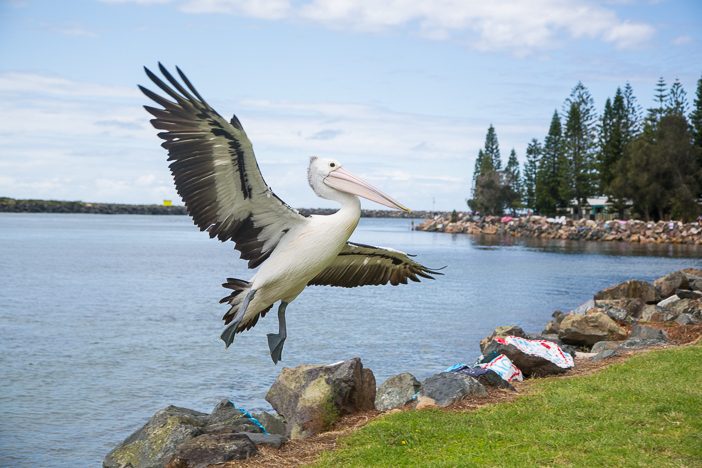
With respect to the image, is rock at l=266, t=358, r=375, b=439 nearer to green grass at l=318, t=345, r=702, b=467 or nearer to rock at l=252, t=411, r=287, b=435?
rock at l=252, t=411, r=287, b=435

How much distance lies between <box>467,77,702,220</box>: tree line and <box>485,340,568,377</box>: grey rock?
202ft

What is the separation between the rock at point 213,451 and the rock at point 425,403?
6.40 ft

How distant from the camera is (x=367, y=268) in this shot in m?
8.22

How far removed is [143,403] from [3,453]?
3.09 meters

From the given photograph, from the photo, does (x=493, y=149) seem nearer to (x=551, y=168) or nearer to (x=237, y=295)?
(x=551, y=168)

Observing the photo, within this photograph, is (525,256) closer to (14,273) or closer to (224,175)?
(14,273)

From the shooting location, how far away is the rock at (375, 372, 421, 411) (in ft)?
31.9

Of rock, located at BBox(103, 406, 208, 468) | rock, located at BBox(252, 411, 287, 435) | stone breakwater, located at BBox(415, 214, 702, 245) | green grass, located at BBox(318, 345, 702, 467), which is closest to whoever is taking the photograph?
green grass, located at BBox(318, 345, 702, 467)

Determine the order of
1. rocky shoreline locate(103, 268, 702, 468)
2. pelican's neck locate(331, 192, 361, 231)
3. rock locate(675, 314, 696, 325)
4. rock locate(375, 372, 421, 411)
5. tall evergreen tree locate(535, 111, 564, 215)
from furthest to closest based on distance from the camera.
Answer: tall evergreen tree locate(535, 111, 564, 215) → rock locate(675, 314, 696, 325) → rock locate(375, 372, 421, 411) → rocky shoreline locate(103, 268, 702, 468) → pelican's neck locate(331, 192, 361, 231)

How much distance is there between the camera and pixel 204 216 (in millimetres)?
6746

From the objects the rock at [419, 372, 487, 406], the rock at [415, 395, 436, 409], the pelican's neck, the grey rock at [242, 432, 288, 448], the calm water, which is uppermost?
the pelican's neck

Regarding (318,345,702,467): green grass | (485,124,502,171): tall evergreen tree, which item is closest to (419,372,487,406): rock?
(318,345,702,467): green grass

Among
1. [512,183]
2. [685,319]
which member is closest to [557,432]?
[685,319]

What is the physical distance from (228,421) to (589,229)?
71917 mm
